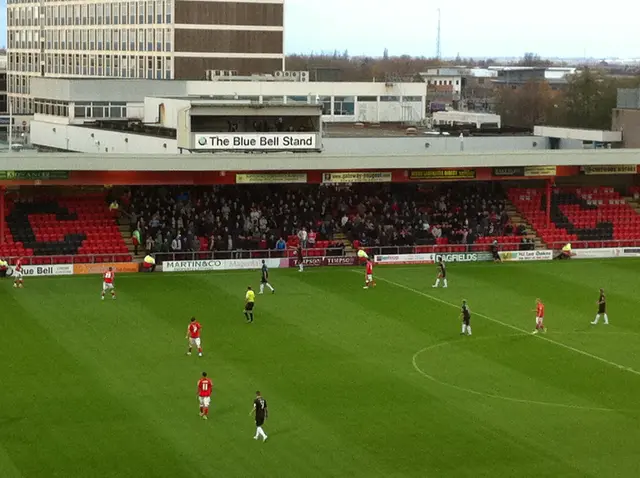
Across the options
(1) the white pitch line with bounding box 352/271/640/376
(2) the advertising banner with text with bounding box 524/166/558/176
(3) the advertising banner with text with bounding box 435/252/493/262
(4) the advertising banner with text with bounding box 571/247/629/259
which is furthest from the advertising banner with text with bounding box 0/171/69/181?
(4) the advertising banner with text with bounding box 571/247/629/259

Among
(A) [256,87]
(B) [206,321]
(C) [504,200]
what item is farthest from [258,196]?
(A) [256,87]

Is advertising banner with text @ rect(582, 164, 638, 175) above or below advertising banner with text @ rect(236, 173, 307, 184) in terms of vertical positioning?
above

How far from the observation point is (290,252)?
193 feet

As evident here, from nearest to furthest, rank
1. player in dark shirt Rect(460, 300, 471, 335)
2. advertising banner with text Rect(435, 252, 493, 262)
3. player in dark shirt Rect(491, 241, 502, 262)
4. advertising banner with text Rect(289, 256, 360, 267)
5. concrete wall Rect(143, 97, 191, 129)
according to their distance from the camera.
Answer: player in dark shirt Rect(460, 300, 471, 335) < advertising banner with text Rect(289, 256, 360, 267) < advertising banner with text Rect(435, 252, 493, 262) < player in dark shirt Rect(491, 241, 502, 262) < concrete wall Rect(143, 97, 191, 129)

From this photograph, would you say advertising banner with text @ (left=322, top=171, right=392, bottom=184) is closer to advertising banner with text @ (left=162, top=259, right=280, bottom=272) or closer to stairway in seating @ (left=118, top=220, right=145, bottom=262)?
advertising banner with text @ (left=162, top=259, right=280, bottom=272)

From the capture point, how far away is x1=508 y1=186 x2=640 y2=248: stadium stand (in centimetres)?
6538

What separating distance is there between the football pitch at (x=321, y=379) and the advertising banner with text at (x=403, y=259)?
146 inches

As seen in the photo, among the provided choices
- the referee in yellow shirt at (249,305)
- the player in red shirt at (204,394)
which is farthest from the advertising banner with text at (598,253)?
the player in red shirt at (204,394)

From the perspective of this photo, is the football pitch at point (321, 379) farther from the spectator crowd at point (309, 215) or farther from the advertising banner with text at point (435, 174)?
the advertising banner with text at point (435, 174)

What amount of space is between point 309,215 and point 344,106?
35.8 m

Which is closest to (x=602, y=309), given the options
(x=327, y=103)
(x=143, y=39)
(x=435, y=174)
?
(x=435, y=174)

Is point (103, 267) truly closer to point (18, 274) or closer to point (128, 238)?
point (128, 238)

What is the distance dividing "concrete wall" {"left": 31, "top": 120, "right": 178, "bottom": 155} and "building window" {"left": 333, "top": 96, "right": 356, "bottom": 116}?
72.9 feet

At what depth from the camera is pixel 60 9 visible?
15338 centimetres
